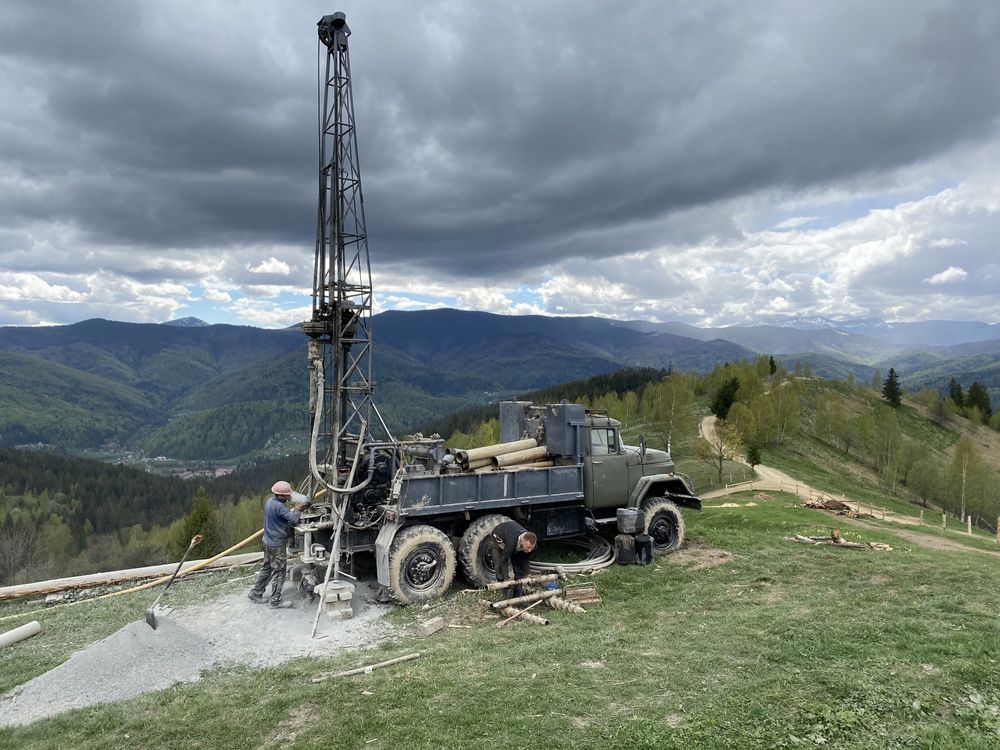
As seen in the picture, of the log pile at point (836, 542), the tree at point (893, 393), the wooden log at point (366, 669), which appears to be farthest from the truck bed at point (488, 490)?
the tree at point (893, 393)

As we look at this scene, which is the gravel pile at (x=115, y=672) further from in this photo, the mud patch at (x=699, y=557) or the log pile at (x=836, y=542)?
the log pile at (x=836, y=542)

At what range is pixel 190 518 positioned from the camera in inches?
1842

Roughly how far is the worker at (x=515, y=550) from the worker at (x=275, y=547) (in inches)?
169

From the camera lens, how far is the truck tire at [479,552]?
1262 centimetres

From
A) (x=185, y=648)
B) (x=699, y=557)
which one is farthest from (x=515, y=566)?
(x=185, y=648)

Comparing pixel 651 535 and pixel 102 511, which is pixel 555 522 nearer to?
pixel 651 535

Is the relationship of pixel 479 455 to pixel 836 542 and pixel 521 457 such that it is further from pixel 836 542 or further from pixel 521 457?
pixel 836 542

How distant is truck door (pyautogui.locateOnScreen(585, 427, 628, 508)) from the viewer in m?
14.7

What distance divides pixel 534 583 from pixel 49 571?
215 ft

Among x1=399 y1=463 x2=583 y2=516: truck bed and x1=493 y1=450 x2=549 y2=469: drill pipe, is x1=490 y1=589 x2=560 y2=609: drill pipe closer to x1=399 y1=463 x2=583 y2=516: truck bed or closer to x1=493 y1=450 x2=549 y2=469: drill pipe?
x1=399 y1=463 x2=583 y2=516: truck bed

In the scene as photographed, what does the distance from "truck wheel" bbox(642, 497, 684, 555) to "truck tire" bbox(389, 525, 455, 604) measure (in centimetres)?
565

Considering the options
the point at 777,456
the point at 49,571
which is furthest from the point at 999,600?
the point at 49,571

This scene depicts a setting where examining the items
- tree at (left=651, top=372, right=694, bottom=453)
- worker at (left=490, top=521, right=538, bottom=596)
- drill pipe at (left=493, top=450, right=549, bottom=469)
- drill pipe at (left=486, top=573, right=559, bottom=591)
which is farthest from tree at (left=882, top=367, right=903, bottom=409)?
worker at (left=490, top=521, right=538, bottom=596)

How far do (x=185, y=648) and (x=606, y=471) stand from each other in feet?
31.8
